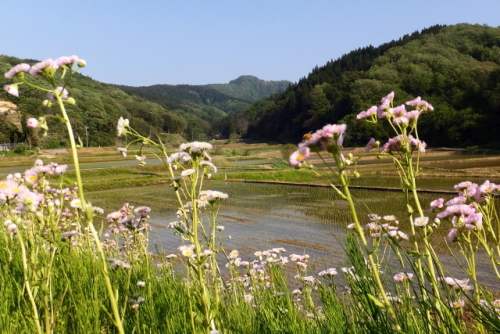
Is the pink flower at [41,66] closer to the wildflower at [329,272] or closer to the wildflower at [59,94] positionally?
the wildflower at [59,94]

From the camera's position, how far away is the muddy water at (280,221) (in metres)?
7.31

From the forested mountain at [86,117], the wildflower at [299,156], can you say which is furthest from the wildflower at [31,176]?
the forested mountain at [86,117]

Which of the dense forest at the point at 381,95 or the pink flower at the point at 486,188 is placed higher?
the dense forest at the point at 381,95

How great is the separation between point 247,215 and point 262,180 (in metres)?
10.0

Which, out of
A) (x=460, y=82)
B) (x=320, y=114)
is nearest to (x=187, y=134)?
(x=320, y=114)

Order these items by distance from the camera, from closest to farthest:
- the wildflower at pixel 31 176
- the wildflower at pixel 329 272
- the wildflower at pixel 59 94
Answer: the wildflower at pixel 59 94, the wildflower at pixel 31 176, the wildflower at pixel 329 272

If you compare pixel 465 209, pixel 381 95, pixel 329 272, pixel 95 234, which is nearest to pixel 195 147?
pixel 95 234

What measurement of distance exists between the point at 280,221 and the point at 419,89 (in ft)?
201

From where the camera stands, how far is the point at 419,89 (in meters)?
64.5

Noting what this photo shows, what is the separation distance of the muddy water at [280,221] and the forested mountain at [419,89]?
920 inches

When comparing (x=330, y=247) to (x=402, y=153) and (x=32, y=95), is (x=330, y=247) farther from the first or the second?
(x=32, y=95)

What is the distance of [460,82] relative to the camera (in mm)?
→ 56000

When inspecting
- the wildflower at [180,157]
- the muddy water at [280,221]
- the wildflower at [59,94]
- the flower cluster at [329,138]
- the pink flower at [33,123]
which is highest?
the wildflower at [59,94]

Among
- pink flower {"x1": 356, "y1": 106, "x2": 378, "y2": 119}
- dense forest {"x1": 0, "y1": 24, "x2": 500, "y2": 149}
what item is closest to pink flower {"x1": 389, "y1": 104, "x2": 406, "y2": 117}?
pink flower {"x1": 356, "y1": 106, "x2": 378, "y2": 119}
